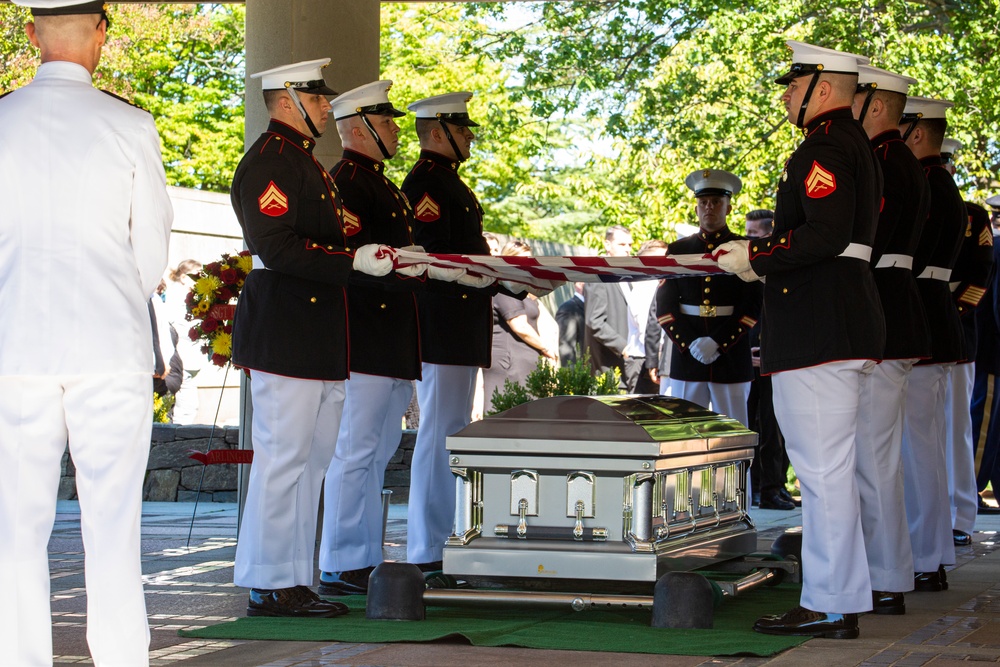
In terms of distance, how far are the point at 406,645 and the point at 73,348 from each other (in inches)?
72.1

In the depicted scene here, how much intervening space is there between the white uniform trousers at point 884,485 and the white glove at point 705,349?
9.88 feet

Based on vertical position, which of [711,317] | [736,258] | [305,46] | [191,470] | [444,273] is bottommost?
[191,470]

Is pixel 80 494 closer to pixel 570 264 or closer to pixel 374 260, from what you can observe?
pixel 374 260

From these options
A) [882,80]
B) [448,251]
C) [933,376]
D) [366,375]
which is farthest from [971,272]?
[366,375]

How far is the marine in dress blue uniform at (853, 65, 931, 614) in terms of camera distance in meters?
5.96

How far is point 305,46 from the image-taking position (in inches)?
322

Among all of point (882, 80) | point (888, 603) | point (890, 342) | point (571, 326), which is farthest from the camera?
point (571, 326)

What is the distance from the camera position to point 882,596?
19.6 ft

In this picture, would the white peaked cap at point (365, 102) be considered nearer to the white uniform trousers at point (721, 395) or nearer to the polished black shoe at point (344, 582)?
the polished black shoe at point (344, 582)

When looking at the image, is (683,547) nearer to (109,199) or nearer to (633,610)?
(633,610)

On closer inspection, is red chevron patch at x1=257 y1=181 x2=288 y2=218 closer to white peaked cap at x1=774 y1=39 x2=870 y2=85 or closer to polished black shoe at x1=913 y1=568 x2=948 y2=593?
white peaked cap at x1=774 y1=39 x2=870 y2=85

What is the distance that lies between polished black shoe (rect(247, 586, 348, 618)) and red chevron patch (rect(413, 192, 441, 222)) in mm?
2113

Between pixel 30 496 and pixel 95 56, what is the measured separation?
1.27m

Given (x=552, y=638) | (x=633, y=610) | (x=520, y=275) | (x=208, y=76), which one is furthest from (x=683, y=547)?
(x=208, y=76)
